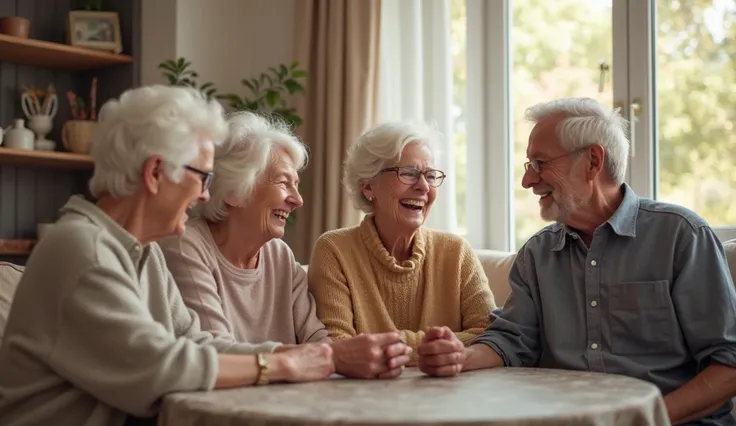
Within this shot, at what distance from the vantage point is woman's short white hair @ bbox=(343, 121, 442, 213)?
107 inches

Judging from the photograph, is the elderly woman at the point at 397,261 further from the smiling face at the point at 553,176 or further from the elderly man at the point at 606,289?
the smiling face at the point at 553,176

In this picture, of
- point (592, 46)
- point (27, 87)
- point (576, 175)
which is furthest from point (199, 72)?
point (576, 175)

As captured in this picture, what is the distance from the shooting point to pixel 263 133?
2.58m

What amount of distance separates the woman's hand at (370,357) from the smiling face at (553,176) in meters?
0.62

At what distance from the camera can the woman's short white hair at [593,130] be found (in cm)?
235

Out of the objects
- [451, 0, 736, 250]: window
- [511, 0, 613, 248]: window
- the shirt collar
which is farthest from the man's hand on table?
[511, 0, 613, 248]: window

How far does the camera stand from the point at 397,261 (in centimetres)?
267

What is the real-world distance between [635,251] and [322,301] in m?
0.84

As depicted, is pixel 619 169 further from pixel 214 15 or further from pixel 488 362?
pixel 214 15

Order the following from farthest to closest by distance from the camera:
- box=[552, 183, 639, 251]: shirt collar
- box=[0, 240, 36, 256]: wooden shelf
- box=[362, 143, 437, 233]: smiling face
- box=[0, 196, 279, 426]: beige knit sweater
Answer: box=[0, 240, 36, 256]: wooden shelf < box=[362, 143, 437, 233]: smiling face < box=[552, 183, 639, 251]: shirt collar < box=[0, 196, 279, 426]: beige knit sweater

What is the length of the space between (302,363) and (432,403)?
377mm

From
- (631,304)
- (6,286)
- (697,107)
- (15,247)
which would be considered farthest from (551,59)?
(15,247)

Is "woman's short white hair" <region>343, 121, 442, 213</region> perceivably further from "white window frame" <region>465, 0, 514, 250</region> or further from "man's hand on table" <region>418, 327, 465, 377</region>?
"white window frame" <region>465, 0, 514, 250</region>

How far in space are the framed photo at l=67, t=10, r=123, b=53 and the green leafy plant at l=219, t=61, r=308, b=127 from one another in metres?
0.65
